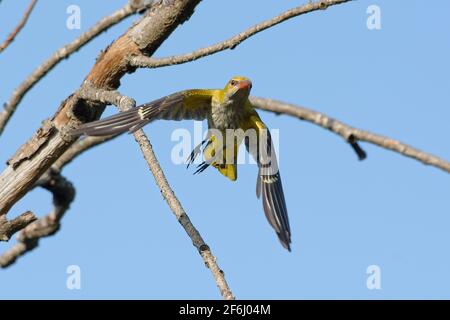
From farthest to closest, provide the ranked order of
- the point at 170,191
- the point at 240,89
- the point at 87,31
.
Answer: the point at 240,89, the point at 87,31, the point at 170,191

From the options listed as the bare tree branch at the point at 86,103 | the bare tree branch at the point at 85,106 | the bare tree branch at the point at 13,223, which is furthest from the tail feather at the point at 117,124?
the bare tree branch at the point at 13,223

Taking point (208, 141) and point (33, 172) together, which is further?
point (208, 141)

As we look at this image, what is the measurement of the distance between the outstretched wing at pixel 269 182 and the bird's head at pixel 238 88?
180mm

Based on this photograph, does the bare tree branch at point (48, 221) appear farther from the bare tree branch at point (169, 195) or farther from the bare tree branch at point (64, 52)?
the bare tree branch at point (169, 195)

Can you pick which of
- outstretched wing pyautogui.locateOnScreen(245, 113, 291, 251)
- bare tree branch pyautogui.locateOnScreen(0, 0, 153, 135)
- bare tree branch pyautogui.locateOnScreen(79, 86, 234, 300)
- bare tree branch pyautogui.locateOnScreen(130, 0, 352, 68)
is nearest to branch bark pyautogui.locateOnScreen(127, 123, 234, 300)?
bare tree branch pyautogui.locateOnScreen(79, 86, 234, 300)

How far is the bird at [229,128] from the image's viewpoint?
4.28 metres

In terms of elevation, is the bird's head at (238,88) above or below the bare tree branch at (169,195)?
above

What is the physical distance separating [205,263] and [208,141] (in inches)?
81.1

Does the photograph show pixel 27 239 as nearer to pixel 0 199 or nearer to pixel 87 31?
pixel 0 199

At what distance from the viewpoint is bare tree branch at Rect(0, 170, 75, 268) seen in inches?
211

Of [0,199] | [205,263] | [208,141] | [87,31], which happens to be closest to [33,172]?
[0,199]
